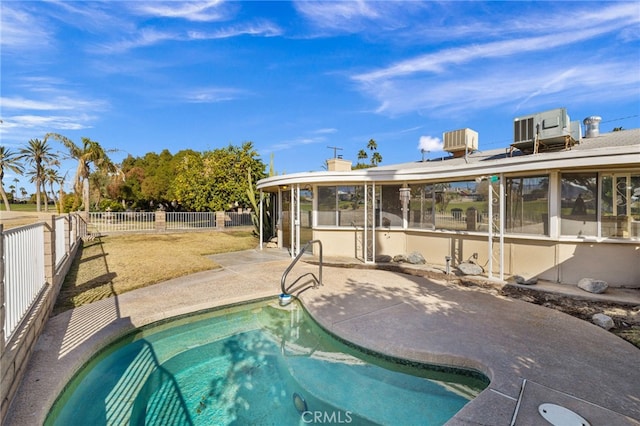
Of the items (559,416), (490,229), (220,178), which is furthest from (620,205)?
(220,178)

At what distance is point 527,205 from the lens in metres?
7.83

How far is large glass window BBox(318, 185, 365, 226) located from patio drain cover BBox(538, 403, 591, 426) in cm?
799

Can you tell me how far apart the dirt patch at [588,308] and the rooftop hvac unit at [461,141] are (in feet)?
20.5

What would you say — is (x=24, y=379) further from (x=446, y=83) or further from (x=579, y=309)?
(x=446, y=83)

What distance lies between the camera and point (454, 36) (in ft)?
44.5

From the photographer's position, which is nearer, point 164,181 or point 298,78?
point 298,78

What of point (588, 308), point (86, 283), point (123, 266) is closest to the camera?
point (588, 308)

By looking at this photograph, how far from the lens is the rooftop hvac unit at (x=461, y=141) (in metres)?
11.6

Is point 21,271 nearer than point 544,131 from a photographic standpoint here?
Yes

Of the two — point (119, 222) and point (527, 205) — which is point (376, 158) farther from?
point (527, 205)

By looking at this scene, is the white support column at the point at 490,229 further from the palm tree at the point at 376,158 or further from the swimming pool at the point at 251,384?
the palm tree at the point at 376,158

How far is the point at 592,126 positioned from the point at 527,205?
15.7 feet

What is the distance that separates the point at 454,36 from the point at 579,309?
1243 centimetres

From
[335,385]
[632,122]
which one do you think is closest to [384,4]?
[632,122]
